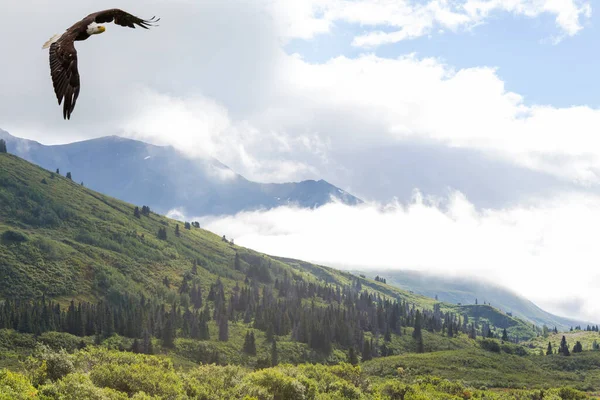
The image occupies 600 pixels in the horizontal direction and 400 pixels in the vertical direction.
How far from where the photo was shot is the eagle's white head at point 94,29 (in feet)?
49.2

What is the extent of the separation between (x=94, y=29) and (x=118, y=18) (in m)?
1.61

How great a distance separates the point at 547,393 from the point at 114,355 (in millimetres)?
104582

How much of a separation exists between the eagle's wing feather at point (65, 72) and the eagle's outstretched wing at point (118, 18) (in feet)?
5.90

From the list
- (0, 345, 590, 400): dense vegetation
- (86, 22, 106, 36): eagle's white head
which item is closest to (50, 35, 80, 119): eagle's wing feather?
(86, 22, 106, 36): eagle's white head

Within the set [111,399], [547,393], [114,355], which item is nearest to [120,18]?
[111,399]

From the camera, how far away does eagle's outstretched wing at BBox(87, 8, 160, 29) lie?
15.9m

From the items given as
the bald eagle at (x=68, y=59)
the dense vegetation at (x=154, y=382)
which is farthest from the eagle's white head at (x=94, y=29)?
the dense vegetation at (x=154, y=382)

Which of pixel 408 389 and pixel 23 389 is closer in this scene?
pixel 23 389

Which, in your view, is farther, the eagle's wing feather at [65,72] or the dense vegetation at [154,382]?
the dense vegetation at [154,382]

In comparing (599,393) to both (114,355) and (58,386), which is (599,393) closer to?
(114,355)

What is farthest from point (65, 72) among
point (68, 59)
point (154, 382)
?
point (154, 382)

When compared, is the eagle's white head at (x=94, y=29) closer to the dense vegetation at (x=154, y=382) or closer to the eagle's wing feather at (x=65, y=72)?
the eagle's wing feather at (x=65, y=72)

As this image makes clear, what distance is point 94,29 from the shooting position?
595 inches

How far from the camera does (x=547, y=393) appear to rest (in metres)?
132
